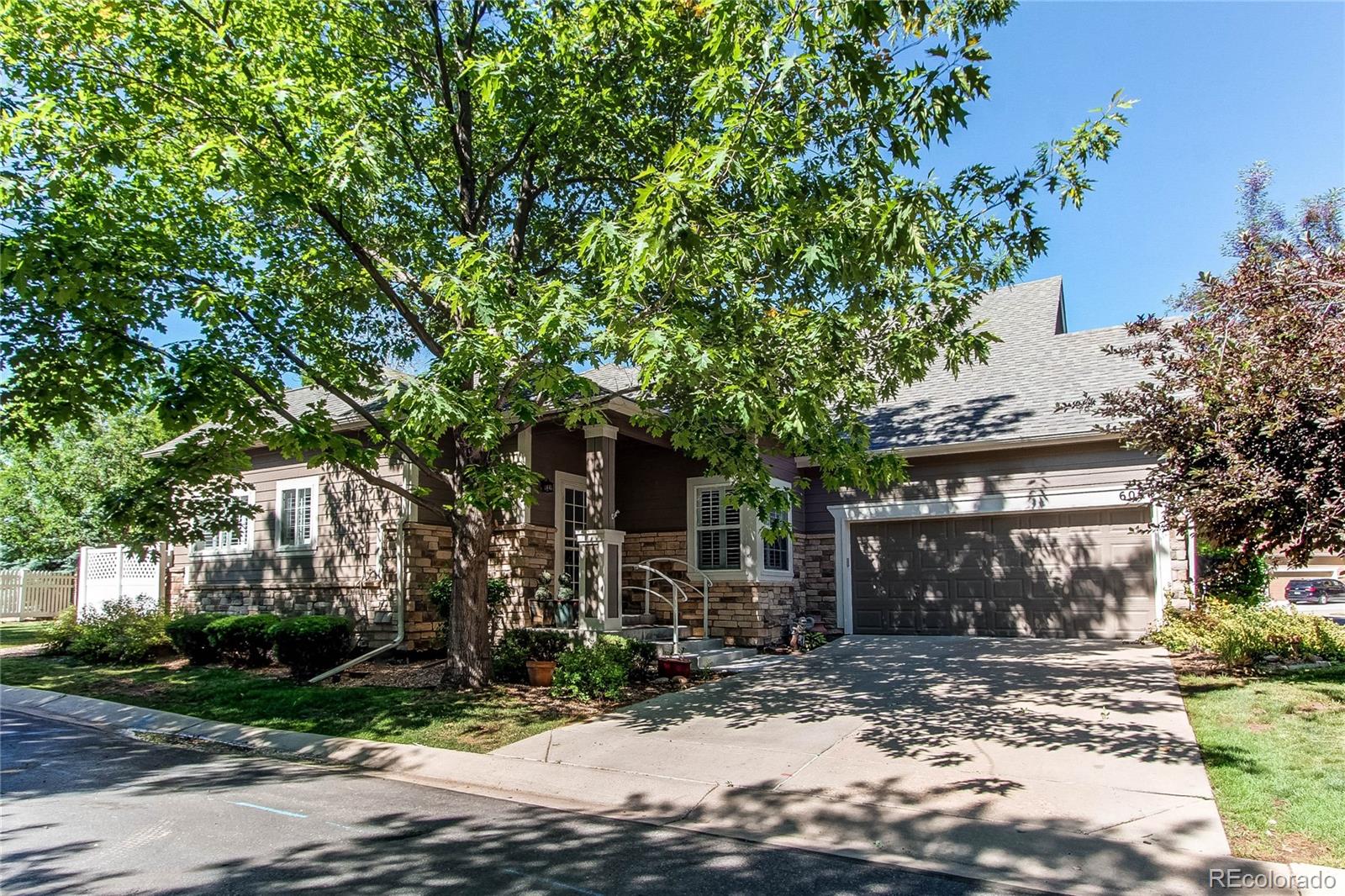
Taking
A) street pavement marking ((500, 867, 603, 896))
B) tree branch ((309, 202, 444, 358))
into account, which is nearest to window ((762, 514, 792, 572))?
tree branch ((309, 202, 444, 358))

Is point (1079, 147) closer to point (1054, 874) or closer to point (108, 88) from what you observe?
point (1054, 874)

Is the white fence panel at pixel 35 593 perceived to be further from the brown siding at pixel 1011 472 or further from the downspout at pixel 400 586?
the brown siding at pixel 1011 472

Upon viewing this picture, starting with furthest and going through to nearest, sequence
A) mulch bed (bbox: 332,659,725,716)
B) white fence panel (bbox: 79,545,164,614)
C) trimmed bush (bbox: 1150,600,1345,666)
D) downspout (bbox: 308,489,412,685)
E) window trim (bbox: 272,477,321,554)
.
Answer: white fence panel (bbox: 79,545,164,614), window trim (bbox: 272,477,321,554), downspout (bbox: 308,489,412,685), trimmed bush (bbox: 1150,600,1345,666), mulch bed (bbox: 332,659,725,716)

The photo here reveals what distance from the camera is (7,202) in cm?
731

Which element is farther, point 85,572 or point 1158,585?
point 85,572

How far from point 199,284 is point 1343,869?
983cm

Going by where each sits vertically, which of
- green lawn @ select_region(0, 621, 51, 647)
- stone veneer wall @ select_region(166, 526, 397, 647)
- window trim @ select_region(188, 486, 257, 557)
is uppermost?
window trim @ select_region(188, 486, 257, 557)

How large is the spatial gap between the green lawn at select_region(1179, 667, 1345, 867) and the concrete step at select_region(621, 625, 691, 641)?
641 cm

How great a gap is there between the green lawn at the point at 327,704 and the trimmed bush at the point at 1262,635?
7556 mm

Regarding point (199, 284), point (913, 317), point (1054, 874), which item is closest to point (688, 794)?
point (1054, 874)

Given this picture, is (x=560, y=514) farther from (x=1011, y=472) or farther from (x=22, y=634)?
(x=22, y=634)

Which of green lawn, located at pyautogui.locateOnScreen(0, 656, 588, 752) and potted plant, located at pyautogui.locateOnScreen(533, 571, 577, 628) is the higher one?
potted plant, located at pyautogui.locateOnScreen(533, 571, 577, 628)

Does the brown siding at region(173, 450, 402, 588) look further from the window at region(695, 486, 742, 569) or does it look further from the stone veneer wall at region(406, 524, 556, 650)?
the window at region(695, 486, 742, 569)

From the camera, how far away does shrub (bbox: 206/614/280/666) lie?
41.4 ft
